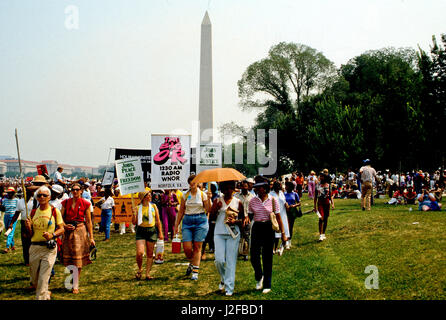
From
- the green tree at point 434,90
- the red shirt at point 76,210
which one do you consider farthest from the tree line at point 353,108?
the red shirt at point 76,210

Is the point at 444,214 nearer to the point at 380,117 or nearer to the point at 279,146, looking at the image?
the point at 380,117

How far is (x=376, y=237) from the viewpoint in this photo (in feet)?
36.0

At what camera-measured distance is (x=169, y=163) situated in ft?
36.4

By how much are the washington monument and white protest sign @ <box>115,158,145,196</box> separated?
11608 millimetres

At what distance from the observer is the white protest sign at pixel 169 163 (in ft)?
36.0

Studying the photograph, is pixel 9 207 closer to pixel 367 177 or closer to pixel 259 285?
pixel 259 285

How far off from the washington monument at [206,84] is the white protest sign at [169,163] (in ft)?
31.8

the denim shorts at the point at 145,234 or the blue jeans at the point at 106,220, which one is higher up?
the denim shorts at the point at 145,234

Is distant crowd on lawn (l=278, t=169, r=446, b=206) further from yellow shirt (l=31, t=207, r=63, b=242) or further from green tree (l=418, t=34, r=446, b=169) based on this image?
yellow shirt (l=31, t=207, r=63, b=242)

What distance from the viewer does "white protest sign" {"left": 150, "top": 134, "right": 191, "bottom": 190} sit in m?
11.0

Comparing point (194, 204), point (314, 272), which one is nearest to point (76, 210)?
point (194, 204)

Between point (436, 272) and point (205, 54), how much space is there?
629 inches

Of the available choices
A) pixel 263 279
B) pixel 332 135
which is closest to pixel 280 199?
pixel 263 279

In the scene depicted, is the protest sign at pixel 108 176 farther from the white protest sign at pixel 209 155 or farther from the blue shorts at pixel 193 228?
the blue shorts at pixel 193 228
